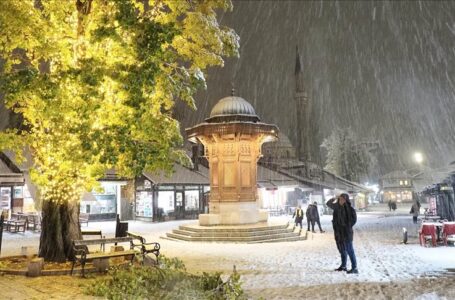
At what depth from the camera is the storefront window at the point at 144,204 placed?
109ft

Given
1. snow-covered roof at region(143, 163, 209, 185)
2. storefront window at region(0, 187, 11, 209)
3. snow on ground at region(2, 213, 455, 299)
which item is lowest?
snow on ground at region(2, 213, 455, 299)

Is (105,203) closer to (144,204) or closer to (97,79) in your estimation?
(144,204)

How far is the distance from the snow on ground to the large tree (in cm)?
402

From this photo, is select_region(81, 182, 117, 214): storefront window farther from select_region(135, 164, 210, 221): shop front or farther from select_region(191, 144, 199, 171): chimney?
select_region(191, 144, 199, 171): chimney

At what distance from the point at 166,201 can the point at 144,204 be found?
196 cm

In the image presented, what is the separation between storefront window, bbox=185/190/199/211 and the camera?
35209 mm

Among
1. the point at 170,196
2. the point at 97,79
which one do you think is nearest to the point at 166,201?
the point at 170,196

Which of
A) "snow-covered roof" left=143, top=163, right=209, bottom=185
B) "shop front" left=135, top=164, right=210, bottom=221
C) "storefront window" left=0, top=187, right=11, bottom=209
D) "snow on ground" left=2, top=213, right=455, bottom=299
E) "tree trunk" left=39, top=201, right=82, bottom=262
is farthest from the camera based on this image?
"snow-covered roof" left=143, top=163, right=209, bottom=185

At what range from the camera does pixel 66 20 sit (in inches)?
410

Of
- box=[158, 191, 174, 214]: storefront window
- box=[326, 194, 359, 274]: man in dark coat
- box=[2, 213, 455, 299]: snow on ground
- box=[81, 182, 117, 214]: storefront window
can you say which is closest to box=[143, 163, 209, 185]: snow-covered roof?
box=[158, 191, 174, 214]: storefront window

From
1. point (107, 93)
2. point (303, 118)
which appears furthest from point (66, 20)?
point (303, 118)

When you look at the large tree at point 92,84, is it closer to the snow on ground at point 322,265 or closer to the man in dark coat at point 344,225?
the snow on ground at point 322,265

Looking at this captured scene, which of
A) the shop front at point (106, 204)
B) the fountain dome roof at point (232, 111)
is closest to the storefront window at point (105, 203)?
the shop front at point (106, 204)

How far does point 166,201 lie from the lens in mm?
33906
